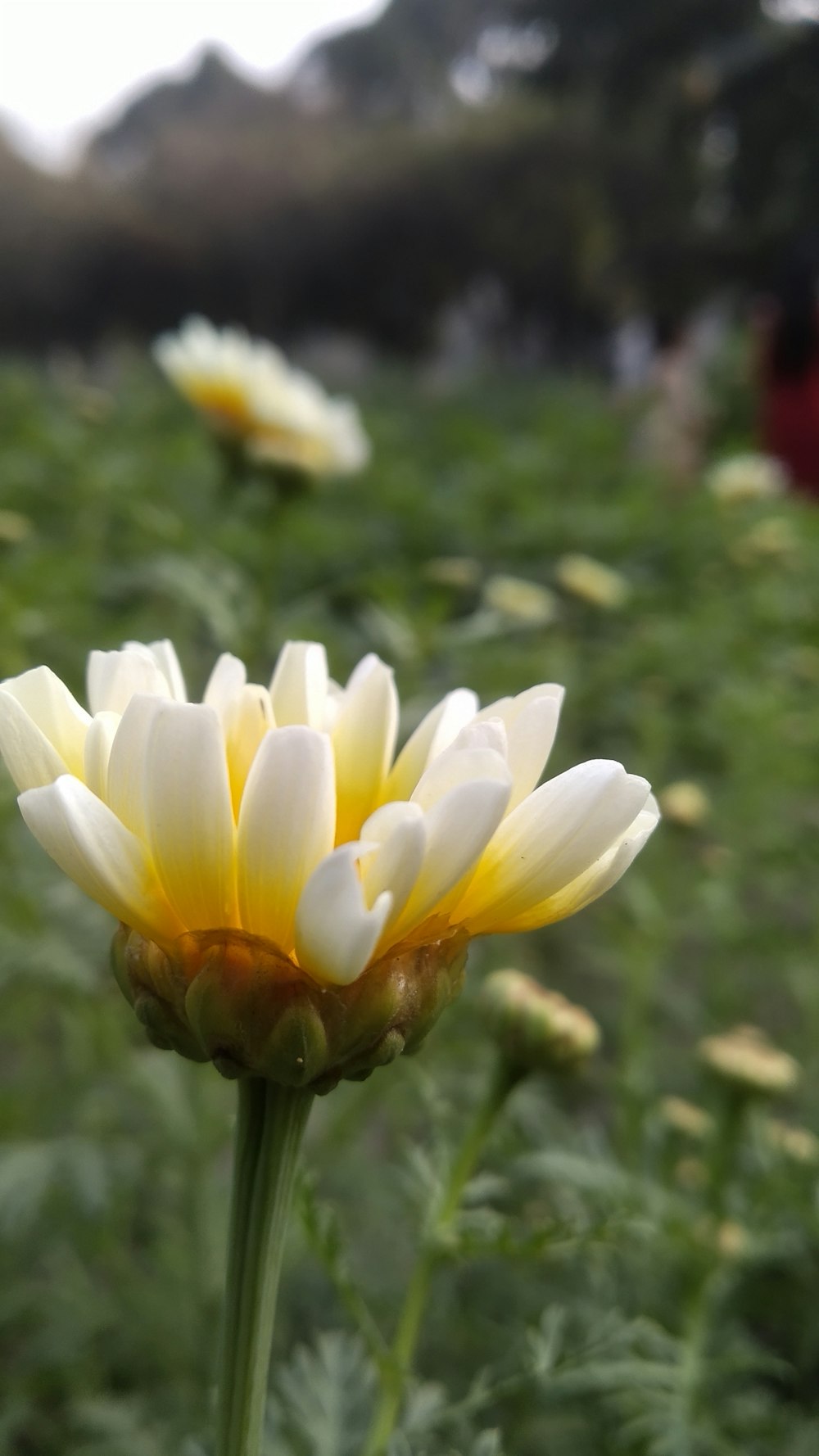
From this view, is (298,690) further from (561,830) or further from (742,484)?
(742,484)

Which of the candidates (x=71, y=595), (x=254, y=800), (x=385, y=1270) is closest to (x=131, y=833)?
(x=254, y=800)

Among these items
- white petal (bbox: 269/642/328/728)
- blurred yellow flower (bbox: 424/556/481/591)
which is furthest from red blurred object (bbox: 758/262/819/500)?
white petal (bbox: 269/642/328/728)

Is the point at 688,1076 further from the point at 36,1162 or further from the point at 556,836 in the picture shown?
the point at 556,836

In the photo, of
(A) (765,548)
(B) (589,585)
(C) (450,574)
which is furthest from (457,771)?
(A) (765,548)

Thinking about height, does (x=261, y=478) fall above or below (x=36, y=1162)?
above

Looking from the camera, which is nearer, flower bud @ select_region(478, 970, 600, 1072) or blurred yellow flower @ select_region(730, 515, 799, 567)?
flower bud @ select_region(478, 970, 600, 1072)

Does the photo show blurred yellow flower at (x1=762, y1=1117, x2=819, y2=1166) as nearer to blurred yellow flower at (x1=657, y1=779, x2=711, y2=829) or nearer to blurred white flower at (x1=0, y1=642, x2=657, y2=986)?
blurred yellow flower at (x1=657, y1=779, x2=711, y2=829)

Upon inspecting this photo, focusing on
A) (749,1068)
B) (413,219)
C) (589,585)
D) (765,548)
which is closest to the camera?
(749,1068)
